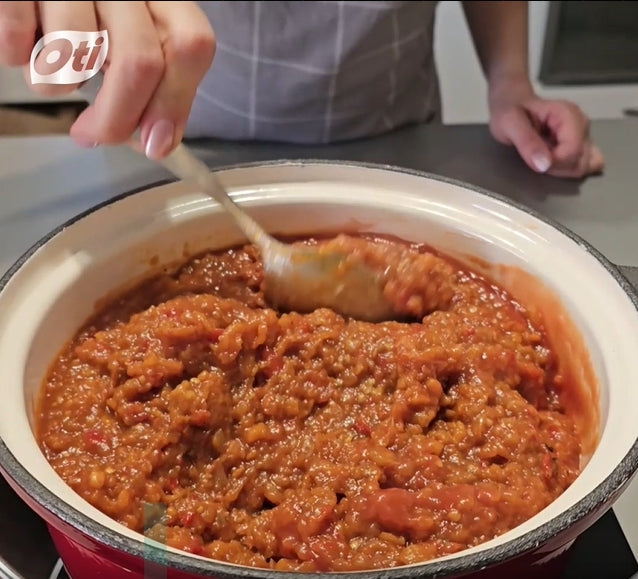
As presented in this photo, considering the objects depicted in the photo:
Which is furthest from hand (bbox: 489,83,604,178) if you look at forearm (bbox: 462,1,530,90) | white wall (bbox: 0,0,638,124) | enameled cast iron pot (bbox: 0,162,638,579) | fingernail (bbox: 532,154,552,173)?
white wall (bbox: 0,0,638,124)

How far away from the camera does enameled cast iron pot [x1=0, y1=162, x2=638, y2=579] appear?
2.09 feet

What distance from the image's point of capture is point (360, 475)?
799 millimetres

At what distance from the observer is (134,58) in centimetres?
80

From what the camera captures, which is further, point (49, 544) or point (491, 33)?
point (491, 33)

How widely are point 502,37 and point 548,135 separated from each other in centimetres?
30

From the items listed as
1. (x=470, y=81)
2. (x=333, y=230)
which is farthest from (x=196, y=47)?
(x=470, y=81)

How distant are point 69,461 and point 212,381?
0.17 metres

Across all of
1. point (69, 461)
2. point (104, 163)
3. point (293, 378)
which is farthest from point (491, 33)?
point (69, 461)

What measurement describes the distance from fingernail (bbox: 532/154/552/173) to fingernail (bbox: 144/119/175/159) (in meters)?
0.73

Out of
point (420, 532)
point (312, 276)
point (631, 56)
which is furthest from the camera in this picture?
point (631, 56)

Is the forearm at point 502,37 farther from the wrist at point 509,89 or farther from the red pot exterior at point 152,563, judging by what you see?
the red pot exterior at point 152,563

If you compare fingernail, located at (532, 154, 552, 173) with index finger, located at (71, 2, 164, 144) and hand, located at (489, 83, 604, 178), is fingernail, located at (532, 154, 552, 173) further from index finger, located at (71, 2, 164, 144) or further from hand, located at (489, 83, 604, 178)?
index finger, located at (71, 2, 164, 144)

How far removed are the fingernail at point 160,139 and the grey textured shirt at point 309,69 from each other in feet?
1.94

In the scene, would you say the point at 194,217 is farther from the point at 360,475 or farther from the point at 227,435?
the point at 360,475
